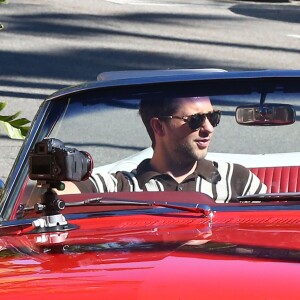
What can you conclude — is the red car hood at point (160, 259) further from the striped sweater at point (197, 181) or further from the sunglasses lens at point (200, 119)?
the sunglasses lens at point (200, 119)

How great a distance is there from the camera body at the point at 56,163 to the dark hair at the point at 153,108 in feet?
2.19

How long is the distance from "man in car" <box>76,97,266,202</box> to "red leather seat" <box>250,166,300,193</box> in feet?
0.14

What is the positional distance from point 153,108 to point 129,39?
1474 cm

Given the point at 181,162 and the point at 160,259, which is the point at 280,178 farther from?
the point at 160,259

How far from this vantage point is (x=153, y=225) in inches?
133

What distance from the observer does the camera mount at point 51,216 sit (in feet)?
10.9

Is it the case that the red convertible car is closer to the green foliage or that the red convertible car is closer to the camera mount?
the camera mount

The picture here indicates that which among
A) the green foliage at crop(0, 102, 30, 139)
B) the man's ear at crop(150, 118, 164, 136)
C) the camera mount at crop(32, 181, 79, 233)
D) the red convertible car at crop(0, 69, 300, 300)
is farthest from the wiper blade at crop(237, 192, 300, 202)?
the green foliage at crop(0, 102, 30, 139)

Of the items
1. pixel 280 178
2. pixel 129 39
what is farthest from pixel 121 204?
pixel 129 39

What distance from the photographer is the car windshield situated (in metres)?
3.85

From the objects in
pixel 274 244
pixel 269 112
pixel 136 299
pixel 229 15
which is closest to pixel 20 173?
pixel 269 112

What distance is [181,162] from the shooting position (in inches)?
150

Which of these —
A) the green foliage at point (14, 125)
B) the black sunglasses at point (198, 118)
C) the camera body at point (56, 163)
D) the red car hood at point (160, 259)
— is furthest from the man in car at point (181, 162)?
the green foliage at point (14, 125)

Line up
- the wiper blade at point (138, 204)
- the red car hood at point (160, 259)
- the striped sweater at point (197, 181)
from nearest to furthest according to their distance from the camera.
Result: the red car hood at point (160, 259) → the wiper blade at point (138, 204) → the striped sweater at point (197, 181)
